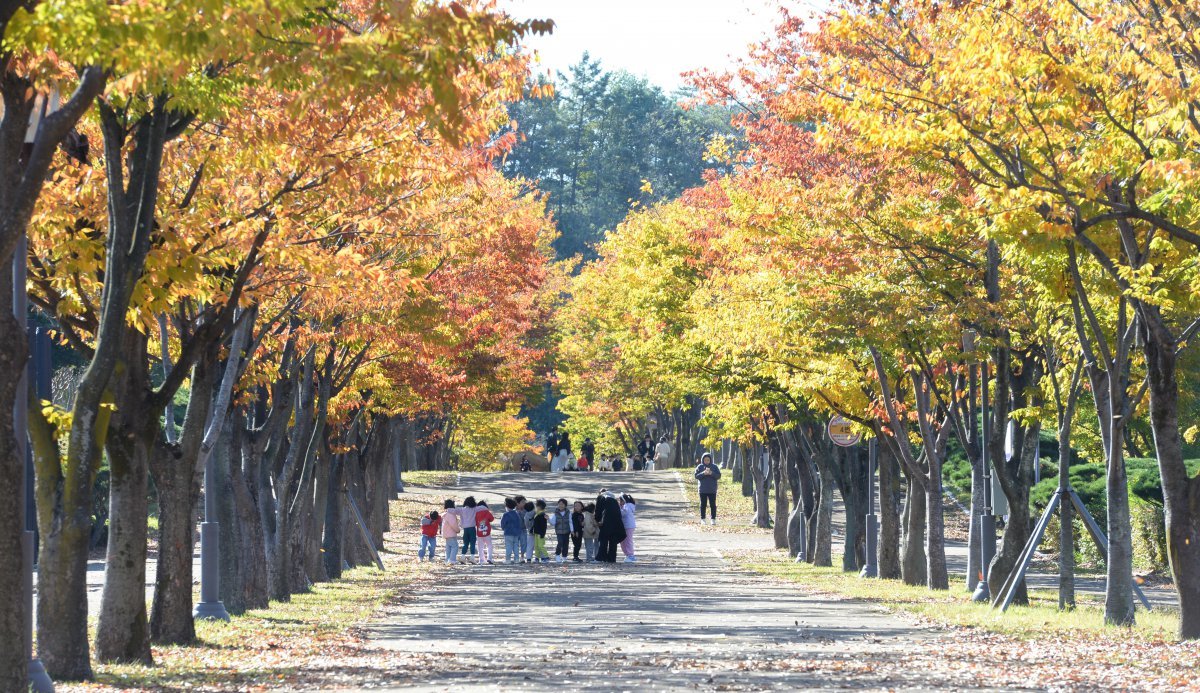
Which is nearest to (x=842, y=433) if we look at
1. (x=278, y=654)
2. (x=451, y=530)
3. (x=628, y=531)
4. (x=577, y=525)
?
(x=628, y=531)

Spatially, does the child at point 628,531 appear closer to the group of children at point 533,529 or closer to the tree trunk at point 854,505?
the group of children at point 533,529

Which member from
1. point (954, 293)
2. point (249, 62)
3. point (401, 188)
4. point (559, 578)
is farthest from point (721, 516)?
point (249, 62)

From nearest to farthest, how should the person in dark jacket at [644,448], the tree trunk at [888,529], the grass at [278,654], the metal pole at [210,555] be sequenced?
the grass at [278,654]
the metal pole at [210,555]
the tree trunk at [888,529]
the person in dark jacket at [644,448]

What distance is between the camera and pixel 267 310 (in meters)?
18.4

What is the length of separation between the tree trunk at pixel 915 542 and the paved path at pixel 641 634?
6.81 feet

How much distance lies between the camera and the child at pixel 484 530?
34344 millimetres

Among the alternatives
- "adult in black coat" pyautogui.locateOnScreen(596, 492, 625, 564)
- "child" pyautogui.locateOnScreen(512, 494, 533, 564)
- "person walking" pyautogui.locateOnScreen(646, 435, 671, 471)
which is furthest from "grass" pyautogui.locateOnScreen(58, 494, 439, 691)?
"person walking" pyautogui.locateOnScreen(646, 435, 671, 471)

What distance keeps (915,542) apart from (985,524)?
3.69 metres

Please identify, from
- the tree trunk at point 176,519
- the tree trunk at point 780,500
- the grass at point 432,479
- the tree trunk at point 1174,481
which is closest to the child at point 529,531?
the tree trunk at point 780,500

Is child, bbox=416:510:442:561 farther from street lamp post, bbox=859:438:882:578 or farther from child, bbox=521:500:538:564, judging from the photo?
street lamp post, bbox=859:438:882:578

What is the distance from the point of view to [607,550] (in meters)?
34.0

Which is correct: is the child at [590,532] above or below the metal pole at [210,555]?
below

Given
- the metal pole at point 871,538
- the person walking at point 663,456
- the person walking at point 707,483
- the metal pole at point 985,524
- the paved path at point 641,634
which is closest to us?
the paved path at point 641,634

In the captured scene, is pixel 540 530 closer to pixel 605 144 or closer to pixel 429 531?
pixel 429 531
